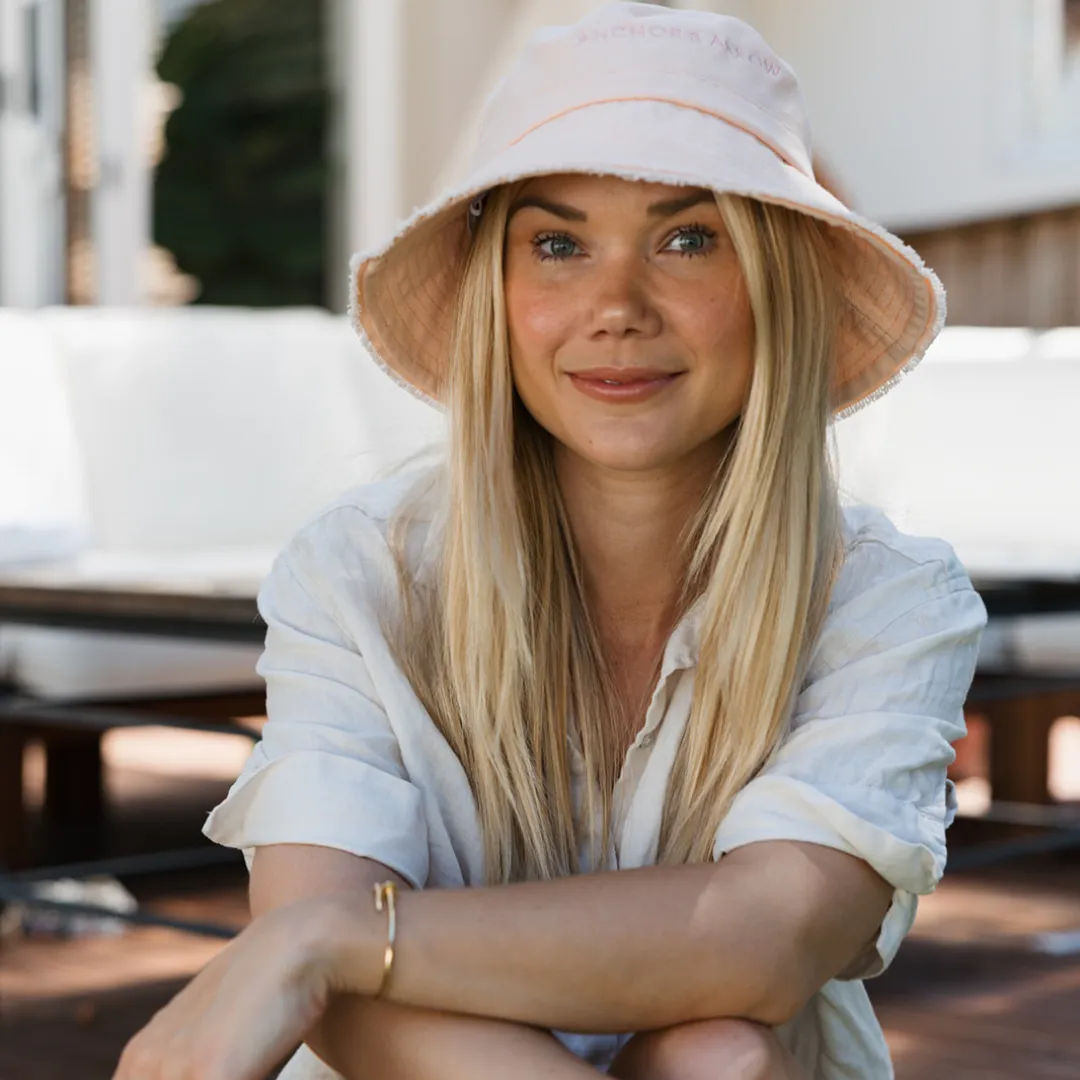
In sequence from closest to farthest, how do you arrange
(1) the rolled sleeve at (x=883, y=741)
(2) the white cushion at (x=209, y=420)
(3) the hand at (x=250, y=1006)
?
(3) the hand at (x=250, y=1006)
(1) the rolled sleeve at (x=883, y=741)
(2) the white cushion at (x=209, y=420)

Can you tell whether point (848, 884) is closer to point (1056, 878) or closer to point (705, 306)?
point (705, 306)

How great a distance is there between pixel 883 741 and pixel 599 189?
1.38 feet

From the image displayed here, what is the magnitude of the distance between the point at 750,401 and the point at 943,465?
2.63m

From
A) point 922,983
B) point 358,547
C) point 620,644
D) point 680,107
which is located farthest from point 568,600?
point 922,983

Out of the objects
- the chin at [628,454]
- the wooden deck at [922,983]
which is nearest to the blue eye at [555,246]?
the chin at [628,454]

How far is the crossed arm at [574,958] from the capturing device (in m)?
1.02

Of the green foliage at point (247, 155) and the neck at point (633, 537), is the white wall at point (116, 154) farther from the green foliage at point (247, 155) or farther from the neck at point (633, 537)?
the neck at point (633, 537)

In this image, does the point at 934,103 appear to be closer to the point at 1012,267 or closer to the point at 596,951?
the point at 1012,267

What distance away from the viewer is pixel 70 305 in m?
5.44

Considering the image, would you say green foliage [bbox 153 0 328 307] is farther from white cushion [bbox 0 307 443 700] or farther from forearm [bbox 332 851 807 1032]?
forearm [bbox 332 851 807 1032]

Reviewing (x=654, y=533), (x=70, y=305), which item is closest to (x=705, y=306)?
(x=654, y=533)

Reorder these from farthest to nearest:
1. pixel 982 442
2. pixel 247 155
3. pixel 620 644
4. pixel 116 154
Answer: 1. pixel 247 155
2. pixel 116 154
3. pixel 982 442
4. pixel 620 644

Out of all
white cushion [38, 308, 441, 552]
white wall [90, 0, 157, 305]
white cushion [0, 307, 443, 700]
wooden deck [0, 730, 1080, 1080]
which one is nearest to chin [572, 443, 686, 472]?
wooden deck [0, 730, 1080, 1080]

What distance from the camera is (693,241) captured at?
3.95 feet
